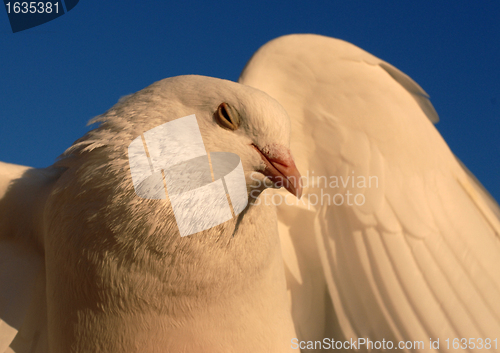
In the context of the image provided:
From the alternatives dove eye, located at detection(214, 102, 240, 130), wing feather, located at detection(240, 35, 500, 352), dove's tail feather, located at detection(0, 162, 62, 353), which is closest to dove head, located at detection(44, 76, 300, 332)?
dove eye, located at detection(214, 102, 240, 130)

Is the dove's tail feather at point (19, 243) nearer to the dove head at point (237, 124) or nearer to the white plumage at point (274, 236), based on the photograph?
the white plumage at point (274, 236)

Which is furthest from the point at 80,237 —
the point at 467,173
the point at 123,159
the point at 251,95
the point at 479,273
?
the point at 467,173

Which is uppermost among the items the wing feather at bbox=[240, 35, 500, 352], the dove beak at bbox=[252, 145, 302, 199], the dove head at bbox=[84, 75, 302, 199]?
the dove head at bbox=[84, 75, 302, 199]

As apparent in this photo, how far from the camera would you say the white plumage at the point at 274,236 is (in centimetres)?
153

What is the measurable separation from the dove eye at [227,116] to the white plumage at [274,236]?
0.10 feet

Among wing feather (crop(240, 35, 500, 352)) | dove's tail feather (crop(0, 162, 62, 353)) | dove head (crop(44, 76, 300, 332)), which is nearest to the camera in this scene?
Answer: dove head (crop(44, 76, 300, 332))

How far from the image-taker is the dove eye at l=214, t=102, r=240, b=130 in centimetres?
154

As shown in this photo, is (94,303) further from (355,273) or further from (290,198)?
(355,273)

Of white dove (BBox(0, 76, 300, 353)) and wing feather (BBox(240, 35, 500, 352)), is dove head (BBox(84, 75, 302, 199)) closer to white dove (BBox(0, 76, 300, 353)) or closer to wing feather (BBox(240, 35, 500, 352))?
white dove (BBox(0, 76, 300, 353))

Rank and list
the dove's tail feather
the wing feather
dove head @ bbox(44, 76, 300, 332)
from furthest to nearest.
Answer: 1. the wing feather
2. the dove's tail feather
3. dove head @ bbox(44, 76, 300, 332)

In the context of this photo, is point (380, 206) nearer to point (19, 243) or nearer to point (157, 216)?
point (157, 216)

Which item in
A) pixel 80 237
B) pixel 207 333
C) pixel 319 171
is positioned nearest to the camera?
pixel 80 237

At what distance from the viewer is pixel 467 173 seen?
2.76 metres

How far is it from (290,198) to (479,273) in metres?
1.38
